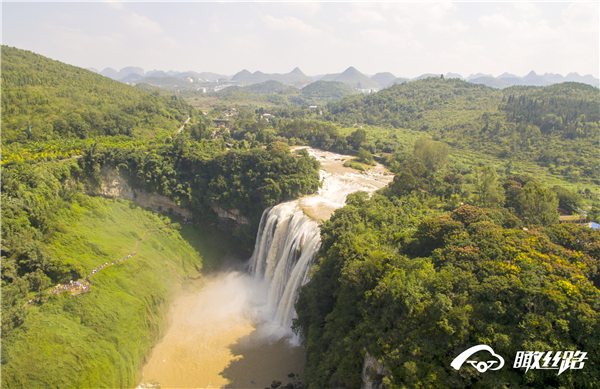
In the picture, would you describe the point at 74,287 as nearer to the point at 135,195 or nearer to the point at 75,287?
the point at 75,287

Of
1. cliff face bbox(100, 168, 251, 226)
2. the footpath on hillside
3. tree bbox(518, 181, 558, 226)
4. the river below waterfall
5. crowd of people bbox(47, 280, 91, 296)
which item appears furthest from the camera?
cliff face bbox(100, 168, 251, 226)

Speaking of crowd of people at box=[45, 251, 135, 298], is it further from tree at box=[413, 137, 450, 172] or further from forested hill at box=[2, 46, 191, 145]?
tree at box=[413, 137, 450, 172]

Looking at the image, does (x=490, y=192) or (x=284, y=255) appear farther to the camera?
(x=284, y=255)

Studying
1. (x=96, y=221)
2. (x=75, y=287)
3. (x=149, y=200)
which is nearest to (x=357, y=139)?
(x=149, y=200)

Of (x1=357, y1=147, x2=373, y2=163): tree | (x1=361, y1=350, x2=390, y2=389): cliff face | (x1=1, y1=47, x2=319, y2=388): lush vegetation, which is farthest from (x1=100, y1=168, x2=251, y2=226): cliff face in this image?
(x1=361, y1=350, x2=390, y2=389): cliff face

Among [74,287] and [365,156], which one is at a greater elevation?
[365,156]

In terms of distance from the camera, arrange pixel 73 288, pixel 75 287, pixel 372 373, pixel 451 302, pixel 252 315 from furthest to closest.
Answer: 1. pixel 252 315
2. pixel 75 287
3. pixel 73 288
4. pixel 372 373
5. pixel 451 302

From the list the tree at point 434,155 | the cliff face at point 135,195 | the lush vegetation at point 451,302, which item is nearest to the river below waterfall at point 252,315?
the lush vegetation at point 451,302
